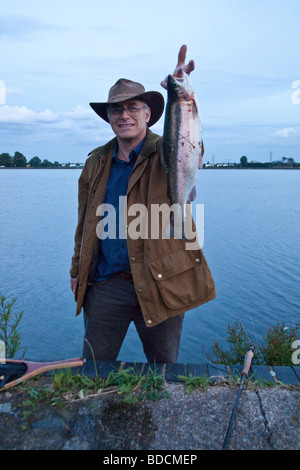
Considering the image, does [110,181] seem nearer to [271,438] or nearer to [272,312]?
[271,438]

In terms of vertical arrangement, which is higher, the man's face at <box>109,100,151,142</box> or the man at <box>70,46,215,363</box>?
the man's face at <box>109,100,151,142</box>

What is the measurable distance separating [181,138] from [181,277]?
1202mm

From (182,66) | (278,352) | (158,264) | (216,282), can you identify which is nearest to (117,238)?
(158,264)

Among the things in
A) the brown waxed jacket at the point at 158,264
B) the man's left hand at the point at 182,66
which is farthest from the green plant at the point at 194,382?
the man's left hand at the point at 182,66

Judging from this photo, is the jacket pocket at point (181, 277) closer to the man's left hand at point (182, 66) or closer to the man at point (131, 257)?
the man at point (131, 257)

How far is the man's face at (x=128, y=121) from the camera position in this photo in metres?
3.58

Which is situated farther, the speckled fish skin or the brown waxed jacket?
the brown waxed jacket

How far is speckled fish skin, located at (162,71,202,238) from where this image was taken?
2.89m

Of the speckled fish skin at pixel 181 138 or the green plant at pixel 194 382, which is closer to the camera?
the speckled fish skin at pixel 181 138

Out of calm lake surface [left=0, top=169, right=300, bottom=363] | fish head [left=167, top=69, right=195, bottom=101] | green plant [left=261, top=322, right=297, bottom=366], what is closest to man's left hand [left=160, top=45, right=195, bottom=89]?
fish head [left=167, top=69, right=195, bottom=101]

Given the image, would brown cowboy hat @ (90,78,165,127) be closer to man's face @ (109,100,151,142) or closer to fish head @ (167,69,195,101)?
man's face @ (109,100,151,142)

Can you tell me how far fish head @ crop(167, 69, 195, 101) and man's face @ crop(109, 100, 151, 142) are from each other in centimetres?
76
